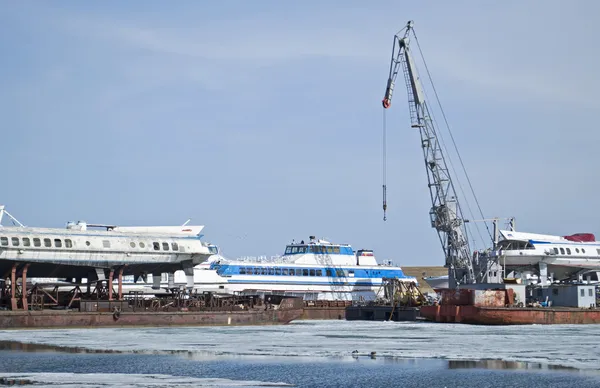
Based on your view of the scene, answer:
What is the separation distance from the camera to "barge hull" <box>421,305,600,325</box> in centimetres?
7612

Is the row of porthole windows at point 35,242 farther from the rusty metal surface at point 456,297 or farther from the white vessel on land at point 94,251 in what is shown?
the rusty metal surface at point 456,297

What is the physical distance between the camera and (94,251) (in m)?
68.2

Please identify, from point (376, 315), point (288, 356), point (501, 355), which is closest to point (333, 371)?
point (288, 356)

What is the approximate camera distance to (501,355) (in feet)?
149

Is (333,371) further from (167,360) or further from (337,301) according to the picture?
(337,301)

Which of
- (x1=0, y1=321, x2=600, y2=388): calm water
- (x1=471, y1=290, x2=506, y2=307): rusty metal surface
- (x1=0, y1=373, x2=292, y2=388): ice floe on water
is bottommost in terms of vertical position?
(x1=0, y1=373, x2=292, y2=388): ice floe on water


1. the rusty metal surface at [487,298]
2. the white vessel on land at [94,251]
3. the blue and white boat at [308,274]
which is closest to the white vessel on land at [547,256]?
the blue and white boat at [308,274]

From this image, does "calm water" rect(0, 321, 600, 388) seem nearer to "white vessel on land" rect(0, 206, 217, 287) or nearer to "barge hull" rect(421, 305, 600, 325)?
"white vessel on land" rect(0, 206, 217, 287)

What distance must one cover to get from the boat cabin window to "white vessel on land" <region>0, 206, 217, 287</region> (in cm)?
3672

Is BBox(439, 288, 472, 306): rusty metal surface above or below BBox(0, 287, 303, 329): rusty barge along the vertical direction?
above

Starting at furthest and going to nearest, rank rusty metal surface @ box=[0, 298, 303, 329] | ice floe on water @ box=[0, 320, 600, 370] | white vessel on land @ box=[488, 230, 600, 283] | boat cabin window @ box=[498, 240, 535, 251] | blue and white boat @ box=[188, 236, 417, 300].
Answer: boat cabin window @ box=[498, 240, 535, 251] → white vessel on land @ box=[488, 230, 600, 283] → blue and white boat @ box=[188, 236, 417, 300] → rusty metal surface @ box=[0, 298, 303, 329] → ice floe on water @ box=[0, 320, 600, 370]

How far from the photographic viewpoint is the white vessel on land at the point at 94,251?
65.6m

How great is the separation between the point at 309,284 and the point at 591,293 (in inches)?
1201

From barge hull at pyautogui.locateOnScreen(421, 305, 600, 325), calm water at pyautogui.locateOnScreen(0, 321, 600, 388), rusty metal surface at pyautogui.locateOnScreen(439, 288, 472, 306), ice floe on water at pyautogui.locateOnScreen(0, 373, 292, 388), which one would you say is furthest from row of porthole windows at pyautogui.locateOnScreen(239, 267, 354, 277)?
ice floe on water at pyautogui.locateOnScreen(0, 373, 292, 388)
